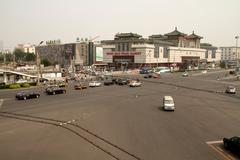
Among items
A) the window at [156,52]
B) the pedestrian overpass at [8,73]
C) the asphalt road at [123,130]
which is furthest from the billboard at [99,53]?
the asphalt road at [123,130]

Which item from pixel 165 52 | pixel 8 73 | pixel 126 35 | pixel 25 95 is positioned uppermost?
pixel 126 35

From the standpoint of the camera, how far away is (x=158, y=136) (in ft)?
68.9

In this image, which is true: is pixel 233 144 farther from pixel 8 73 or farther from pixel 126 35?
pixel 126 35

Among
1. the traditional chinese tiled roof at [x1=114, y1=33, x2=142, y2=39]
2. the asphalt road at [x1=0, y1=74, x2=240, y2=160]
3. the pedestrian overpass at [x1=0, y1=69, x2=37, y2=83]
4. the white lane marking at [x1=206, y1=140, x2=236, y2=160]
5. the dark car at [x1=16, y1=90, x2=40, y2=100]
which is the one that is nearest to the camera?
the white lane marking at [x1=206, y1=140, x2=236, y2=160]

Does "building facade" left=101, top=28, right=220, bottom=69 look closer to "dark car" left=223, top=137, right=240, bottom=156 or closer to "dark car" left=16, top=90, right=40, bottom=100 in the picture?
"dark car" left=16, top=90, right=40, bottom=100

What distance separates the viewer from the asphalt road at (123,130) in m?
17.4

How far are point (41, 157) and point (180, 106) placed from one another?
22.1 meters

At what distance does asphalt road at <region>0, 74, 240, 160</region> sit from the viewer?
1742 cm

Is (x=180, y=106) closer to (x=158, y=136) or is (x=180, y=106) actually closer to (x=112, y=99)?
(x=112, y=99)

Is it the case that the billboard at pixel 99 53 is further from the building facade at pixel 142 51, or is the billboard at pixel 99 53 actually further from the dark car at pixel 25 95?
the dark car at pixel 25 95

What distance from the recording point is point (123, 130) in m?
22.8

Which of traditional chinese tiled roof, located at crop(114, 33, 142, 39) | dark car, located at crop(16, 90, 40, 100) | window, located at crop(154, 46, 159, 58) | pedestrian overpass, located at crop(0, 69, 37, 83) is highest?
traditional chinese tiled roof, located at crop(114, 33, 142, 39)

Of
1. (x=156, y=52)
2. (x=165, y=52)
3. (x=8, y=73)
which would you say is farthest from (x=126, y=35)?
(x=8, y=73)

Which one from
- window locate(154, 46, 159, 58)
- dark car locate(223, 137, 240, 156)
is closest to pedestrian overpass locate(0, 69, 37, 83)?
window locate(154, 46, 159, 58)
